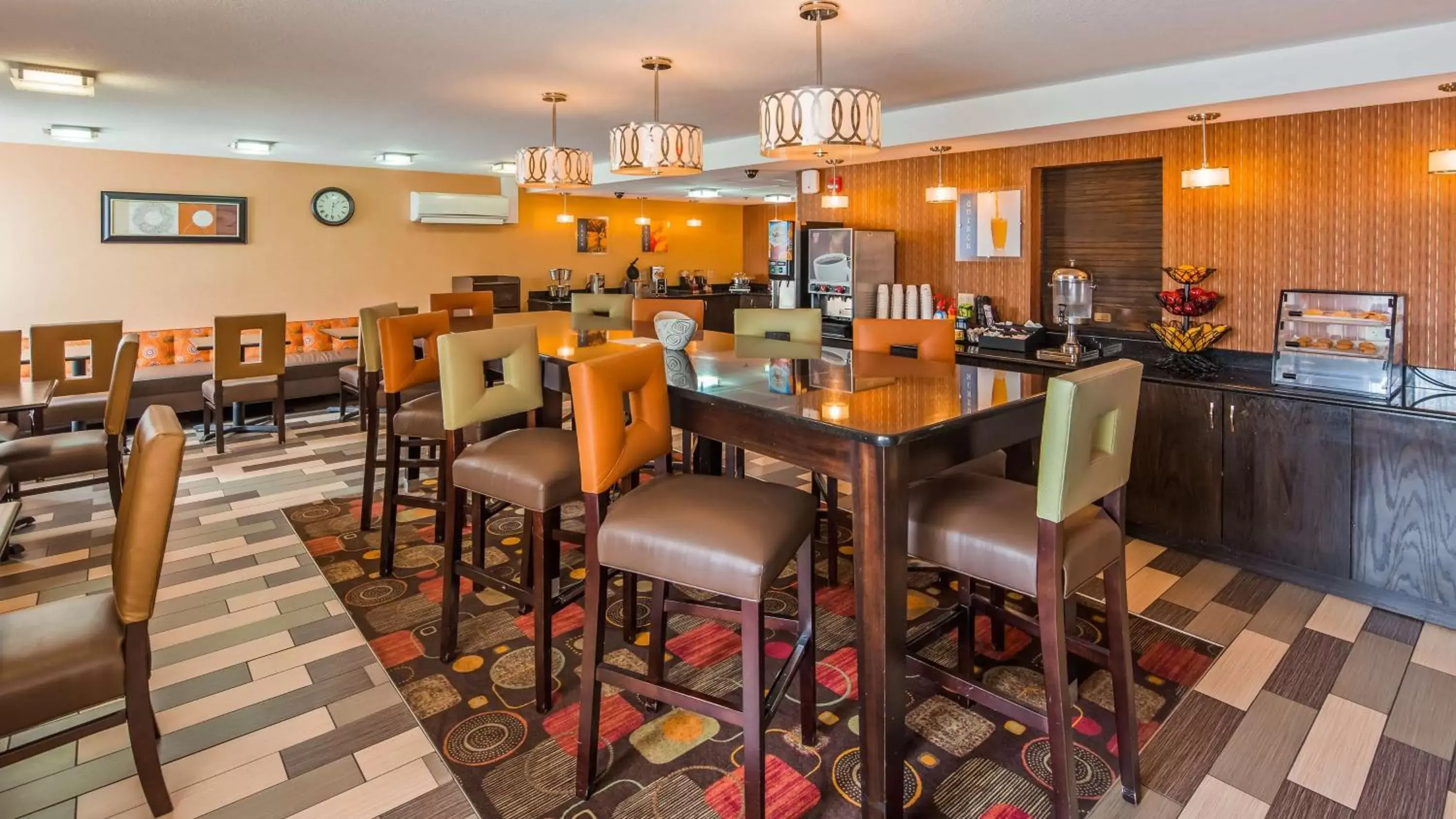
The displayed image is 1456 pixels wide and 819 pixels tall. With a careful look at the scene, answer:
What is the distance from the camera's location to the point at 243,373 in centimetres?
587

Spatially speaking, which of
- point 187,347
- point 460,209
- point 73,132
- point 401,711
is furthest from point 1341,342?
point 187,347

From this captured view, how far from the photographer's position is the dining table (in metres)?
1.73

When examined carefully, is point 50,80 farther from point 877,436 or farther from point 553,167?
point 877,436

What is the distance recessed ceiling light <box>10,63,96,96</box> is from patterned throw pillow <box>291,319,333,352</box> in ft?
12.8

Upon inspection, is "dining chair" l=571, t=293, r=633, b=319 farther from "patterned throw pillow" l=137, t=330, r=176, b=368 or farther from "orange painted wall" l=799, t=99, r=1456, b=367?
"patterned throw pillow" l=137, t=330, r=176, b=368

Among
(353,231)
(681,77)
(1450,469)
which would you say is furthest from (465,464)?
(353,231)

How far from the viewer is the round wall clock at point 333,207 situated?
25.4 feet

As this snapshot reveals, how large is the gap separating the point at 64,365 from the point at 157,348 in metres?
2.79

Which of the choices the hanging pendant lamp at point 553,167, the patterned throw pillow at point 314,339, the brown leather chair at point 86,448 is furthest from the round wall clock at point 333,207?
the hanging pendant lamp at point 553,167

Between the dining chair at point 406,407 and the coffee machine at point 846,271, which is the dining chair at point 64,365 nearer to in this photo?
the dining chair at point 406,407

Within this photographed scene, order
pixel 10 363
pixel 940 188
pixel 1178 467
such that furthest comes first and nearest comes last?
pixel 940 188 → pixel 10 363 → pixel 1178 467

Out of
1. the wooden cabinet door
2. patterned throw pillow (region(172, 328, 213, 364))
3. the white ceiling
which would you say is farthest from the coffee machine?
patterned throw pillow (region(172, 328, 213, 364))

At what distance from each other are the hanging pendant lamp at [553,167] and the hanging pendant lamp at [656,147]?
0.57 m

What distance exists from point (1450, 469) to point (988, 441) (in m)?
2.26
